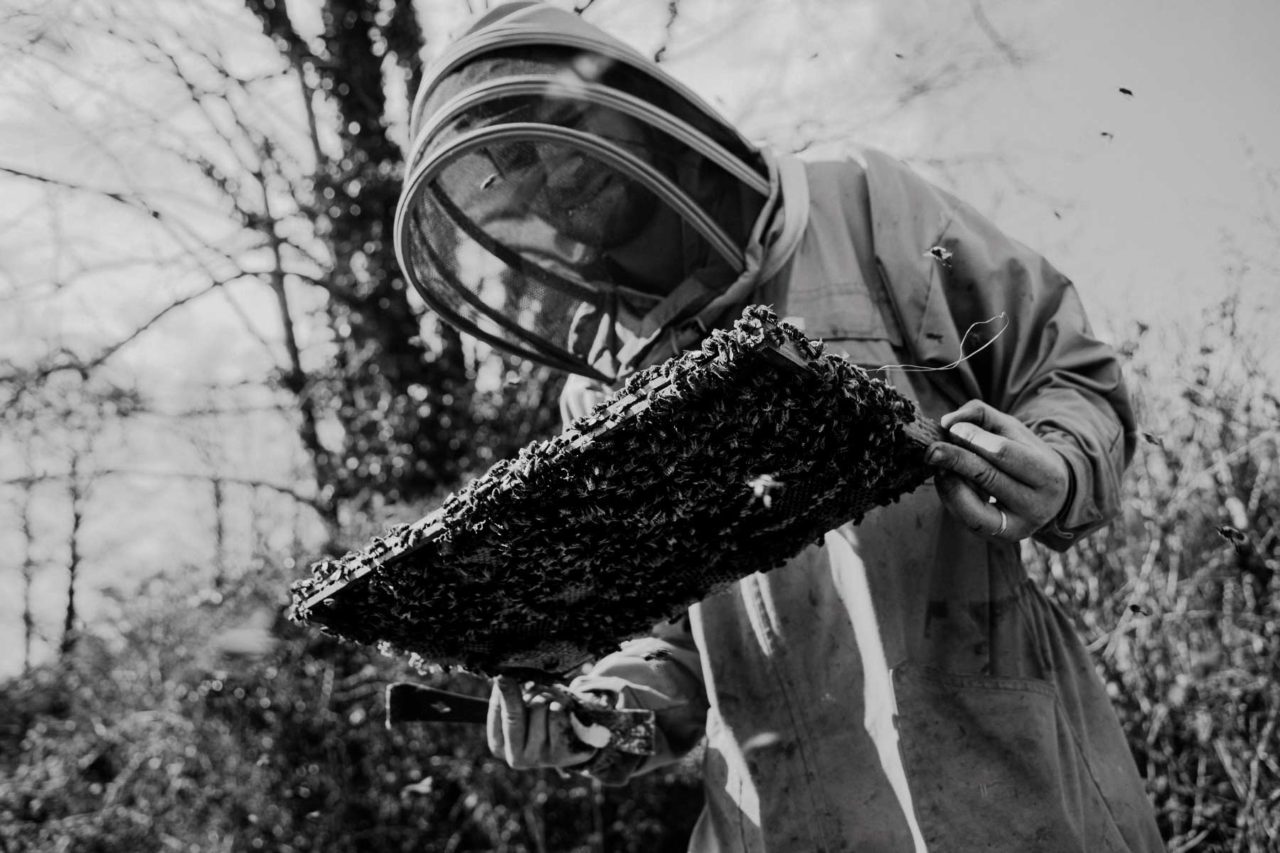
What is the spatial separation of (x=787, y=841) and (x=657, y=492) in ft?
2.81

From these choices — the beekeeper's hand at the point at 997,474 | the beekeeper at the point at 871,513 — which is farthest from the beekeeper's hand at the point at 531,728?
the beekeeper's hand at the point at 997,474

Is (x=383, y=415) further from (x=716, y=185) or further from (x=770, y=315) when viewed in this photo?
(x=770, y=315)

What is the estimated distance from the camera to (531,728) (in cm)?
228

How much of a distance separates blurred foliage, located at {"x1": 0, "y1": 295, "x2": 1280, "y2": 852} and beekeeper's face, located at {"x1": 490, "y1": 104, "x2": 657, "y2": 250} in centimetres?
198

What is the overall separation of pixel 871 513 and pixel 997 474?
384 mm

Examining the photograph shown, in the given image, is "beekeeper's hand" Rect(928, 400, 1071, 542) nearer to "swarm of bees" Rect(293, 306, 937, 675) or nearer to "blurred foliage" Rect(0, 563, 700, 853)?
"swarm of bees" Rect(293, 306, 937, 675)

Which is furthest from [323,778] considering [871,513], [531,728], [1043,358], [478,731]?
[1043,358]

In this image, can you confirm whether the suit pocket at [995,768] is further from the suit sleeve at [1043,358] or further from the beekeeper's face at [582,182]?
the beekeeper's face at [582,182]

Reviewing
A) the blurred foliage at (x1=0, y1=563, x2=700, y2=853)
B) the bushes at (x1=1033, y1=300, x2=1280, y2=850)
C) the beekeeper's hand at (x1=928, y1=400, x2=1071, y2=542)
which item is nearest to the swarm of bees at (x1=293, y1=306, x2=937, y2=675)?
the beekeeper's hand at (x1=928, y1=400, x2=1071, y2=542)

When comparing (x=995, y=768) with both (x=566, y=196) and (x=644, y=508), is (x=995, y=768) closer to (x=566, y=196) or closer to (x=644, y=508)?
(x=644, y=508)

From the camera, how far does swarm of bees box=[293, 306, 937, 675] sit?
1.52m

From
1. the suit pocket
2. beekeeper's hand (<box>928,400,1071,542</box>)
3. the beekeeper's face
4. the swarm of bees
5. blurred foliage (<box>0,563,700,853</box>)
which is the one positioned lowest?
the suit pocket

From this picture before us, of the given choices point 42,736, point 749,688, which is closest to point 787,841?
point 749,688

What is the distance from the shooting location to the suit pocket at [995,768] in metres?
1.81
